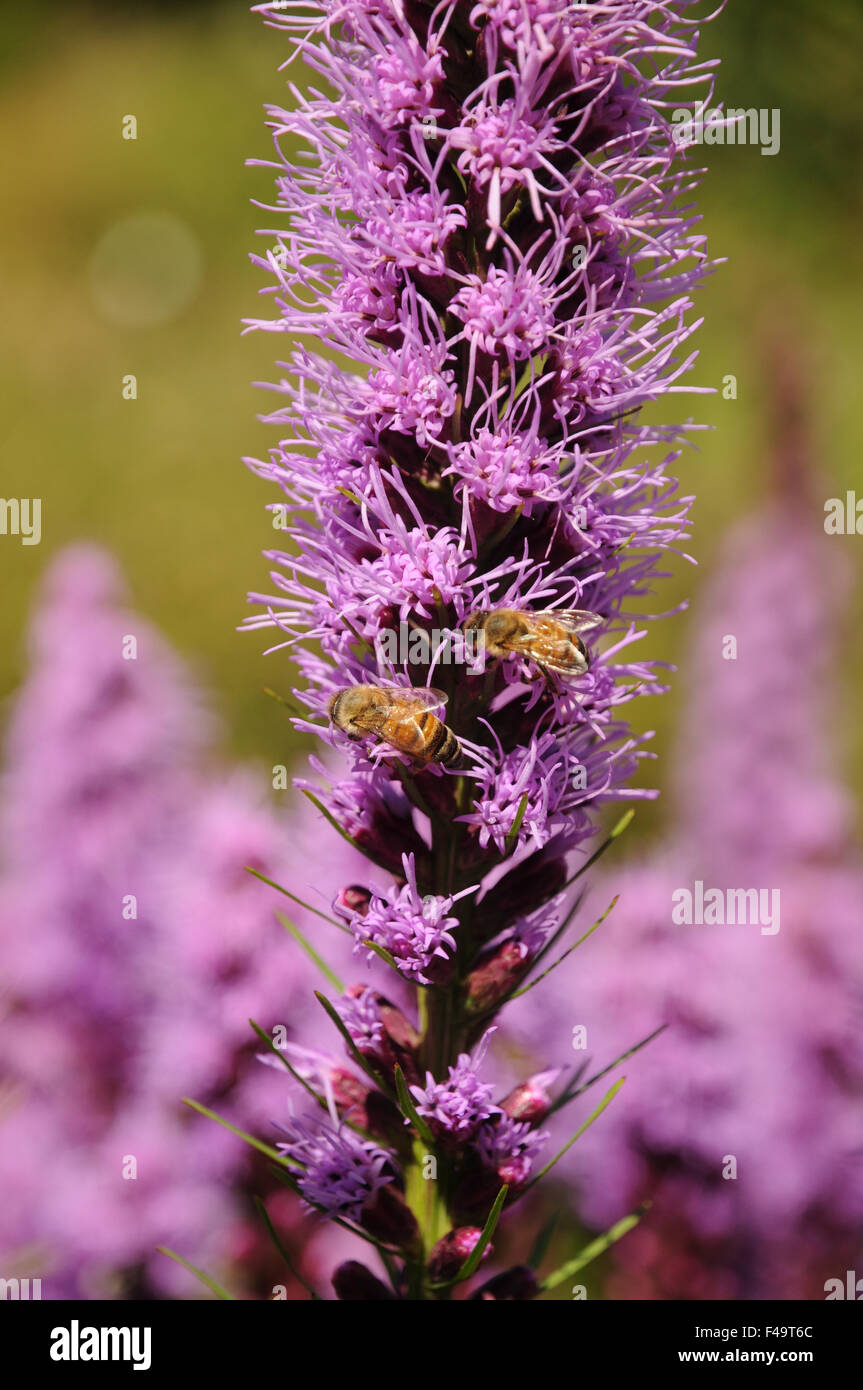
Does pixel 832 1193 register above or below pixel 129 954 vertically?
below

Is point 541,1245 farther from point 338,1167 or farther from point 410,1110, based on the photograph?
point 410,1110

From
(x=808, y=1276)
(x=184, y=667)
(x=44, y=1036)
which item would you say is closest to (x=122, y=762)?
(x=184, y=667)

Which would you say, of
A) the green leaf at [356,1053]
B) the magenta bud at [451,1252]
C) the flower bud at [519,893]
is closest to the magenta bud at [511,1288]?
the magenta bud at [451,1252]

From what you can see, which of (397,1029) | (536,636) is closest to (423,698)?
(536,636)

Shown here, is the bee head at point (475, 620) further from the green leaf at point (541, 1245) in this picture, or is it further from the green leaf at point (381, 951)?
the green leaf at point (541, 1245)

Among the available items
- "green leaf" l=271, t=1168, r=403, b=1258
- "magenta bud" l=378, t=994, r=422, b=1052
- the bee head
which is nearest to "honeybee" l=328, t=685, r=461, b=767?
the bee head

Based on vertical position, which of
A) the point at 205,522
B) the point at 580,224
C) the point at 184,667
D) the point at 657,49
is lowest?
the point at 184,667

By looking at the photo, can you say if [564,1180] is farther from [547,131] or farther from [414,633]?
[547,131]
